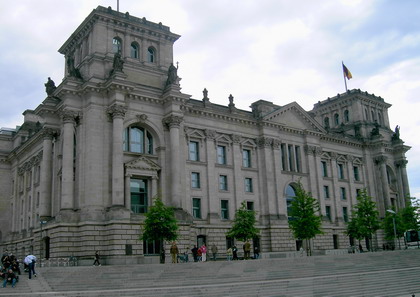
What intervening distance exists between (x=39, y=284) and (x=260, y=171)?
1375 inches

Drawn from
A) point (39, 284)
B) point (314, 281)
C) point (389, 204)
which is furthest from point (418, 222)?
point (39, 284)

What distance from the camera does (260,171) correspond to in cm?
5956

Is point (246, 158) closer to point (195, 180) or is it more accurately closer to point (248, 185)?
point (248, 185)

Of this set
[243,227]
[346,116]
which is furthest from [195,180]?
[346,116]

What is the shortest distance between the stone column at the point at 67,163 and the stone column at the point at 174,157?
956 cm

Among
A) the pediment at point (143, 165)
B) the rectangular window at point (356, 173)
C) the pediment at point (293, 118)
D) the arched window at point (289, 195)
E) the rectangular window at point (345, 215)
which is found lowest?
the rectangular window at point (345, 215)

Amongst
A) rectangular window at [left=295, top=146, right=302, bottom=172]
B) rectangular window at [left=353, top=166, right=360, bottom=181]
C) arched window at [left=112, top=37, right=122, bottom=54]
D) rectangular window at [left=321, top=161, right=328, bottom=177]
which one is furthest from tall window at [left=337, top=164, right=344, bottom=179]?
arched window at [left=112, top=37, right=122, bottom=54]

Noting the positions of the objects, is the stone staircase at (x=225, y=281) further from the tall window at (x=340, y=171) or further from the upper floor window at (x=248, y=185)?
the tall window at (x=340, y=171)

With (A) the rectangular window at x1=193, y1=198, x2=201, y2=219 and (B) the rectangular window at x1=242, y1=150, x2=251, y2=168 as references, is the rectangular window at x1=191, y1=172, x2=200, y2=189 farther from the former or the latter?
(B) the rectangular window at x1=242, y1=150, x2=251, y2=168

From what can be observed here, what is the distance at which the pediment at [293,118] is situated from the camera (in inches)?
2436

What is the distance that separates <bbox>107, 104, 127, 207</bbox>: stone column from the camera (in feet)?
146

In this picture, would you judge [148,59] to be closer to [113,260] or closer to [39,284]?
[113,260]

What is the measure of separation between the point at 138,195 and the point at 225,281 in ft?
62.3

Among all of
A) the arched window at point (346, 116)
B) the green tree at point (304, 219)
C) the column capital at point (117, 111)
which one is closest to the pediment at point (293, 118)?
the green tree at point (304, 219)
